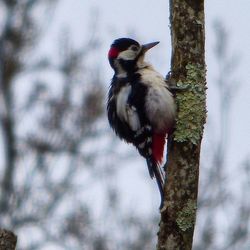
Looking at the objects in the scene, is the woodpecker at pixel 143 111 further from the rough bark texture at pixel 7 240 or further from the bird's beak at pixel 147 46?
the rough bark texture at pixel 7 240

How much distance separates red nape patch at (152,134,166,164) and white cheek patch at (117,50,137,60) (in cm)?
71

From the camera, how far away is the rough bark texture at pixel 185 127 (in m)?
5.01

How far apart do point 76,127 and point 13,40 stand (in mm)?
2061

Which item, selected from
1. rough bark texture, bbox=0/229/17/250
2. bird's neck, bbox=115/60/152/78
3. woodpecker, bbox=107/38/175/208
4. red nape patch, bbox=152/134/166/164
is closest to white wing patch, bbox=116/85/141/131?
woodpecker, bbox=107/38/175/208

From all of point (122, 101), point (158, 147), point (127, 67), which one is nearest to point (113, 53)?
point (127, 67)

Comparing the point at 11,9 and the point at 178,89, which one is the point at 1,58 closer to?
the point at 11,9

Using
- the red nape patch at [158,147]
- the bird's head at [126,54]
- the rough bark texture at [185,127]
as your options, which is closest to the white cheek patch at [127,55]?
the bird's head at [126,54]

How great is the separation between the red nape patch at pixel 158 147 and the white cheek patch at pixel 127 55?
0.71 metres

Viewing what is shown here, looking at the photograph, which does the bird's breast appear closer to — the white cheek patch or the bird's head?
the bird's head

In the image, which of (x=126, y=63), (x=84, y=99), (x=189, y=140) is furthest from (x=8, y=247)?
(x=84, y=99)

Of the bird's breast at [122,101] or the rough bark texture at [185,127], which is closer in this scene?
the rough bark texture at [185,127]

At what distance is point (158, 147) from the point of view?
6078 mm

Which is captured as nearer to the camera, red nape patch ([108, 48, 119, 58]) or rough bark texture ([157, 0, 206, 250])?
rough bark texture ([157, 0, 206, 250])

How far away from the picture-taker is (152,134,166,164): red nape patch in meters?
6.02
